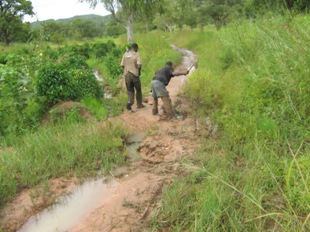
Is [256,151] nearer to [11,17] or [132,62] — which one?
[132,62]

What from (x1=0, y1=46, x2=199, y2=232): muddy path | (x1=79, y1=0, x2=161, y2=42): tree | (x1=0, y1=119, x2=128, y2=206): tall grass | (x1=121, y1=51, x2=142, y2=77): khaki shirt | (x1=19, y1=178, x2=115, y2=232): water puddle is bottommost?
(x1=19, y1=178, x2=115, y2=232): water puddle

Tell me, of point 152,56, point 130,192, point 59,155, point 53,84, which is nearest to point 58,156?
point 59,155

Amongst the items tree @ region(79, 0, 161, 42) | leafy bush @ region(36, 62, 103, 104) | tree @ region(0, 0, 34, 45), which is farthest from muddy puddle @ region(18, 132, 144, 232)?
tree @ region(0, 0, 34, 45)

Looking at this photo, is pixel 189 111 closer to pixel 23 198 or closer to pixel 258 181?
pixel 258 181

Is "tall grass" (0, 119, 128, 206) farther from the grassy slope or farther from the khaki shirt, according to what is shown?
the khaki shirt

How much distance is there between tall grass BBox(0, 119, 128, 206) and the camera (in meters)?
4.35

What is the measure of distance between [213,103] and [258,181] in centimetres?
334

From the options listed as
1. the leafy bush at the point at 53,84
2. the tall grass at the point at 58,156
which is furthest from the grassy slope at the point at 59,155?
the leafy bush at the point at 53,84

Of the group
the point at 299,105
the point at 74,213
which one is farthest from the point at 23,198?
the point at 299,105

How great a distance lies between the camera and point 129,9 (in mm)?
17750

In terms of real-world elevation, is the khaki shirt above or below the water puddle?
above

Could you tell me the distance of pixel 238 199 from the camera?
320 cm

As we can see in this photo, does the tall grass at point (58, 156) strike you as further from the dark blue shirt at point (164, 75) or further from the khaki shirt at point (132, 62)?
the khaki shirt at point (132, 62)

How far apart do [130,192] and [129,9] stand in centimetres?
1588
